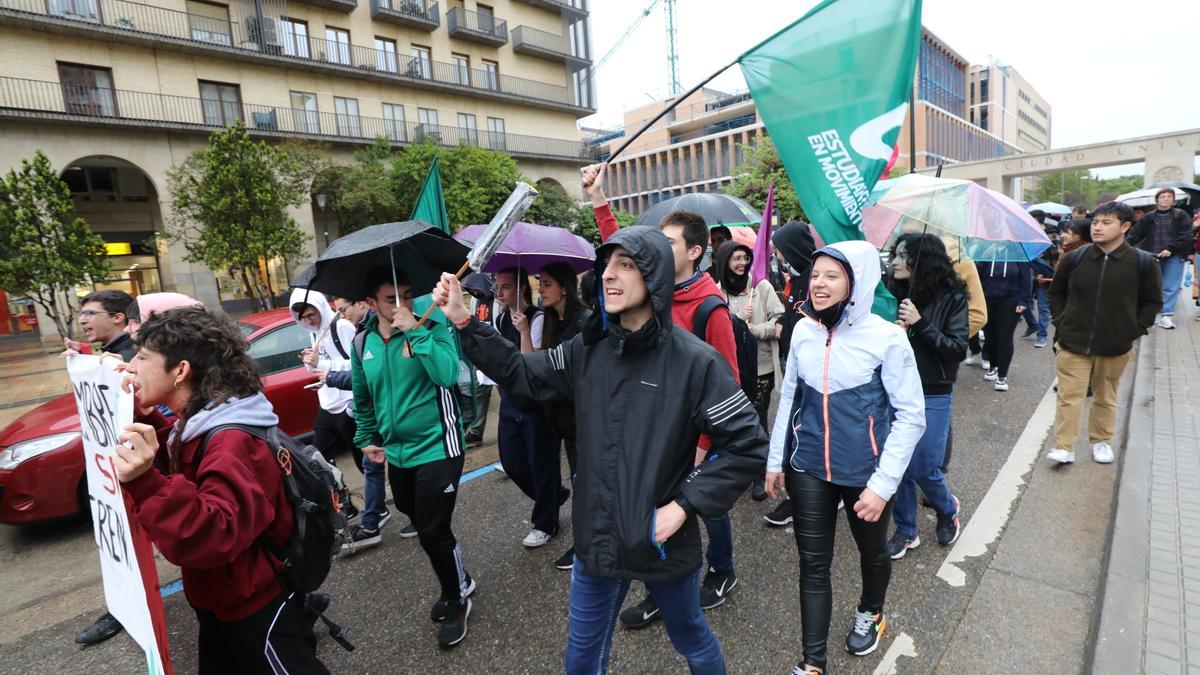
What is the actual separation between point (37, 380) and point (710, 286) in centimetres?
1486

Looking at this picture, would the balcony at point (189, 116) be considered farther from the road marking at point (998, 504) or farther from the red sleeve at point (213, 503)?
the red sleeve at point (213, 503)

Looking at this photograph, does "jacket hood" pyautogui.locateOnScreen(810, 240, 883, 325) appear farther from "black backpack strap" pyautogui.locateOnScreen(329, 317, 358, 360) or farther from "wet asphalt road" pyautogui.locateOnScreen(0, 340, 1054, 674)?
"black backpack strap" pyautogui.locateOnScreen(329, 317, 358, 360)

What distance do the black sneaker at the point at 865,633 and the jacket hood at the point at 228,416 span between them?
267 cm

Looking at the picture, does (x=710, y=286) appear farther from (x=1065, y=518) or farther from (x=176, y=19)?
(x=176, y=19)

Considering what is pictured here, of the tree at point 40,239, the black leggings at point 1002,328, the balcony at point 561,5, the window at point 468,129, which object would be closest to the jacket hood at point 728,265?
the black leggings at point 1002,328

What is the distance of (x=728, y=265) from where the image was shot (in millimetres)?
4516

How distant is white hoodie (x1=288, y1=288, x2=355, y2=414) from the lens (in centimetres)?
414

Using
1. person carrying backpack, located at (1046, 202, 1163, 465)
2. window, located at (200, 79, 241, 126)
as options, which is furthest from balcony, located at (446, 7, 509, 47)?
person carrying backpack, located at (1046, 202, 1163, 465)

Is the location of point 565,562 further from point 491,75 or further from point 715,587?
point 491,75

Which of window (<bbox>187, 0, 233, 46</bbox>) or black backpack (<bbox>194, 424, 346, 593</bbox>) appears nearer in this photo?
black backpack (<bbox>194, 424, 346, 593</bbox>)

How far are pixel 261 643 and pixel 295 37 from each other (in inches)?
1099

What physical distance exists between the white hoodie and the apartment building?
707 inches

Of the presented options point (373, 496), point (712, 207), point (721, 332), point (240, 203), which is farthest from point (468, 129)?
point (721, 332)

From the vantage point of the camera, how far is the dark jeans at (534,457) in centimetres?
382
